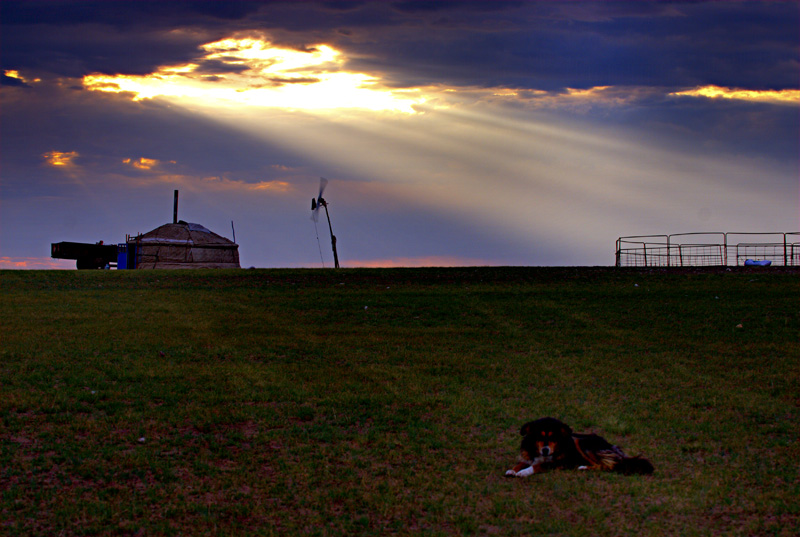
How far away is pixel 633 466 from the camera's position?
826 cm

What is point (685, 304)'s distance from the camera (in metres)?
25.5

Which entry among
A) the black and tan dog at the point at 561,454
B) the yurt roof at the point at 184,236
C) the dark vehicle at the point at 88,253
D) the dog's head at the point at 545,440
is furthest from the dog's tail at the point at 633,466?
the dark vehicle at the point at 88,253

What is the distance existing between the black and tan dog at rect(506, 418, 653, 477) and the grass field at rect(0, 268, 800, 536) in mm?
221

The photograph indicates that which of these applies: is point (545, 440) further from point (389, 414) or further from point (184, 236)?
point (184, 236)

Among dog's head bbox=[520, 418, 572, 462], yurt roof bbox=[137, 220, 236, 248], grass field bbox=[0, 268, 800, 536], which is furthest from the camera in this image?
yurt roof bbox=[137, 220, 236, 248]

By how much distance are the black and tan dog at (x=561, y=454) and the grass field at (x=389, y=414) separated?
0.73 feet

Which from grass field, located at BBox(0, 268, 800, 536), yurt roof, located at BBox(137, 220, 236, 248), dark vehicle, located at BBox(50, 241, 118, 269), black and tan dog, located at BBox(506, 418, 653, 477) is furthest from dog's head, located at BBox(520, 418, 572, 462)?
dark vehicle, located at BBox(50, 241, 118, 269)

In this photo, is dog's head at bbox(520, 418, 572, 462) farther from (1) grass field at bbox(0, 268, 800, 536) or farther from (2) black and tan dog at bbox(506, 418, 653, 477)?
(1) grass field at bbox(0, 268, 800, 536)

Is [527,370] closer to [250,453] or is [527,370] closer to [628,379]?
[628,379]

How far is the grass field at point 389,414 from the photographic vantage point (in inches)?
283

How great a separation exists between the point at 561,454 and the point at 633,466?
88cm

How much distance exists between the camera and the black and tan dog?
8.18 m

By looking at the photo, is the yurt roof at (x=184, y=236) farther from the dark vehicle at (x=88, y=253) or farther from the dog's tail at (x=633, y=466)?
the dog's tail at (x=633, y=466)

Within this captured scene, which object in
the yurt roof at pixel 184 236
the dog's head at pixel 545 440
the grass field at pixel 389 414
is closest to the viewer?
the grass field at pixel 389 414
